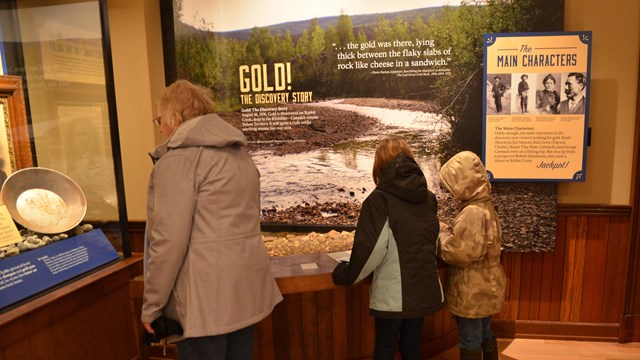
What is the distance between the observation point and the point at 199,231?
4.63 feet

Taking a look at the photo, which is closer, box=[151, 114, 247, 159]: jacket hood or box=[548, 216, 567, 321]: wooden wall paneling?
box=[151, 114, 247, 159]: jacket hood

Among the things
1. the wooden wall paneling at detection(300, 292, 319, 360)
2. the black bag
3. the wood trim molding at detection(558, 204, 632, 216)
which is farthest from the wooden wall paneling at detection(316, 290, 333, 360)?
the wood trim molding at detection(558, 204, 632, 216)

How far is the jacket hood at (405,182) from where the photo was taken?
5.94ft

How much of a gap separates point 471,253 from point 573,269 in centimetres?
146

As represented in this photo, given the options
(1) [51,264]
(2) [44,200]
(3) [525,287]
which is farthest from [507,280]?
(2) [44,200]

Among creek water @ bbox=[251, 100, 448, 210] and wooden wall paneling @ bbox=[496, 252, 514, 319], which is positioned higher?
creek water @ bbox=[251, 100, 448, 210]

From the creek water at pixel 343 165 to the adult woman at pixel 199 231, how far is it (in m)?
1.67

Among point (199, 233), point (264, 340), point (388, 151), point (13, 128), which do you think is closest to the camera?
point (199, 233)

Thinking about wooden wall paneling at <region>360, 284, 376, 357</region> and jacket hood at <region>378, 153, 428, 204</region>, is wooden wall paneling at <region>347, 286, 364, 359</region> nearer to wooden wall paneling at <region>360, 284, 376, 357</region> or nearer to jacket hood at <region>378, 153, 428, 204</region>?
wooden wall paneling at <region>360, 284, 376, 357</region>

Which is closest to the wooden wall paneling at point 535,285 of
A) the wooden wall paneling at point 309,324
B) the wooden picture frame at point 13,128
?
the wooden wall paneling at point 309,324

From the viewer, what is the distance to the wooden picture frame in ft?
7.20

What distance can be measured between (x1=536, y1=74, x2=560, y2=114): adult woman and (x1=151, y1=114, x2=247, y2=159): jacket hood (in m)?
2.11

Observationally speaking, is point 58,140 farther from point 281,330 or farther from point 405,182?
point 405,182

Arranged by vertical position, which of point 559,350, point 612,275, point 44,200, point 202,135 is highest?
point 202,135
